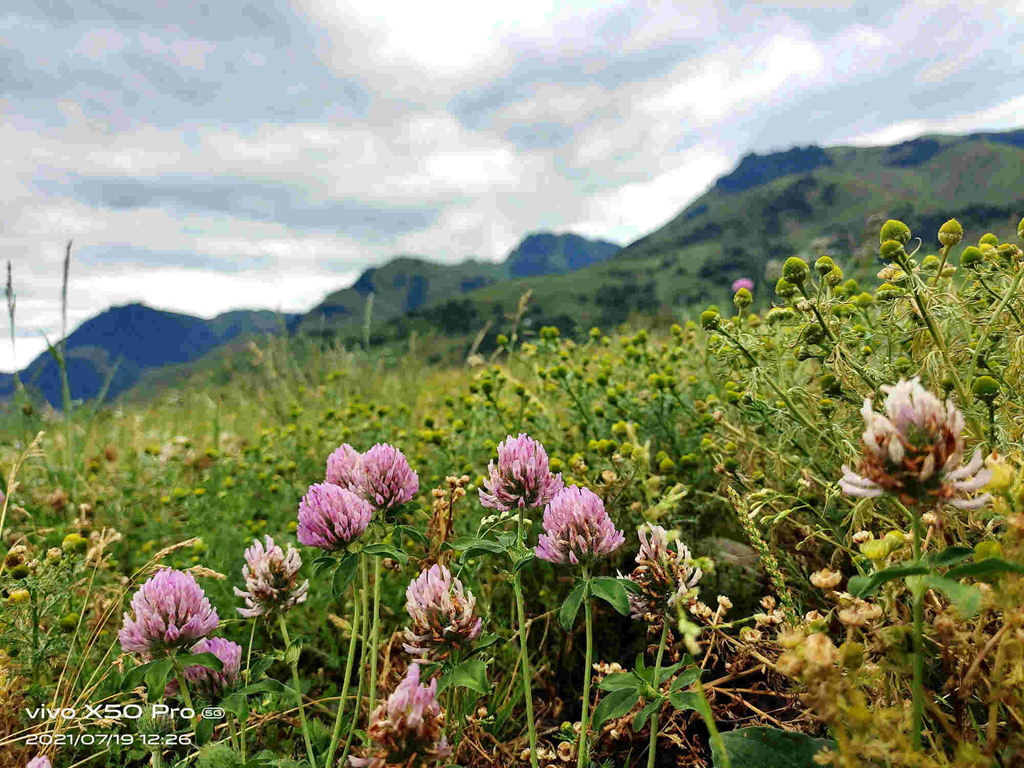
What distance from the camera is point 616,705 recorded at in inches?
59.3

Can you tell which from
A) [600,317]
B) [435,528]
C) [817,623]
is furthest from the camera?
[600,317]

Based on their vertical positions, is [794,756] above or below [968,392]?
below

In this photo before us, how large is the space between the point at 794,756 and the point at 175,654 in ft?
5.15

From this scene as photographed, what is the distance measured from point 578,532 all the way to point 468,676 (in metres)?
0.45

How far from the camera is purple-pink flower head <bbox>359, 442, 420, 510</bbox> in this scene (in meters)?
1.75

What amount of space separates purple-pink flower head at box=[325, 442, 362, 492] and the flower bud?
1.52 metres

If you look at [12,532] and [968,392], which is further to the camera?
[12,532]

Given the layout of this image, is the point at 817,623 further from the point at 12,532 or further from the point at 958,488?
the point at 12,532

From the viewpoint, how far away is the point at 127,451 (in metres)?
6.20

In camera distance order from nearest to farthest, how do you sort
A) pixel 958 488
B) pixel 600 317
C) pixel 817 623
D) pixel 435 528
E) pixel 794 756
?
1. pixel 958 488
2. pixel 817 623
3. pixel 794 756
4. pixel 435 528
5. pixel 600 317

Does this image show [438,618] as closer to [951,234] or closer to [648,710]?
[648,710]

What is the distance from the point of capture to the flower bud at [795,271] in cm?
199

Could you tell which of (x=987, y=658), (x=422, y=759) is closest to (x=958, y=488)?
(x=987, y=658)

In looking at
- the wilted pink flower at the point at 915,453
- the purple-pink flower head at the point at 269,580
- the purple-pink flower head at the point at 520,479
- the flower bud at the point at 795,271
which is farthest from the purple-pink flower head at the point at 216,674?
the flower bud at the point at 795,271
